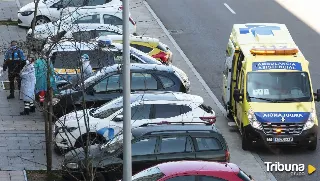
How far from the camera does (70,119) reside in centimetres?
2264

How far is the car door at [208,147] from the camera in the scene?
20266 mm

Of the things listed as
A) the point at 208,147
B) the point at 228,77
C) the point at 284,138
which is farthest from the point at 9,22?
the point at 208,147

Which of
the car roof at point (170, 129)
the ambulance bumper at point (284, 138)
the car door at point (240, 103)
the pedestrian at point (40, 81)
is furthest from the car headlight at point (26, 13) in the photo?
the car roof at point (170, 129)

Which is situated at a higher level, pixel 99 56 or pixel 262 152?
pixel 99 56

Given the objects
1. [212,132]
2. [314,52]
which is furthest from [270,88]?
[314,52]

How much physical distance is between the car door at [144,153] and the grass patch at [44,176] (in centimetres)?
172

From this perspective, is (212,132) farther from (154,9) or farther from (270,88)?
(154,9)

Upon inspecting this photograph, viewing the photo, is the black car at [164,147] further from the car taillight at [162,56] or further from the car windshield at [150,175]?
the car taillight at [162,56]

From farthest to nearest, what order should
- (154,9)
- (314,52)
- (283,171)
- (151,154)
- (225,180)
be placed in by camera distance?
(154,9), (314,52), (283,171), (151,154), (225,180)

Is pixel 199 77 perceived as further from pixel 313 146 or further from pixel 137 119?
pixel 137 119

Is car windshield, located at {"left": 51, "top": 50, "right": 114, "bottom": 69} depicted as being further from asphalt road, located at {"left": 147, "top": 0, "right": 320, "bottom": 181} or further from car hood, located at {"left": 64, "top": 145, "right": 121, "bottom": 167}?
car hood, located at {"left": 64, "top": 145, "right": 121, "bottom": 167}

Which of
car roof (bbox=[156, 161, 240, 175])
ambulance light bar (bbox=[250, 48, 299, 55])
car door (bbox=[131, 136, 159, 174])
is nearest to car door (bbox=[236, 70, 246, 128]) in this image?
ambulance light bar (bbox=[250, 48, 299, 55])

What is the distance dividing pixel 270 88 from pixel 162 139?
14.6ft

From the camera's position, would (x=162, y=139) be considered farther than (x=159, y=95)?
No
